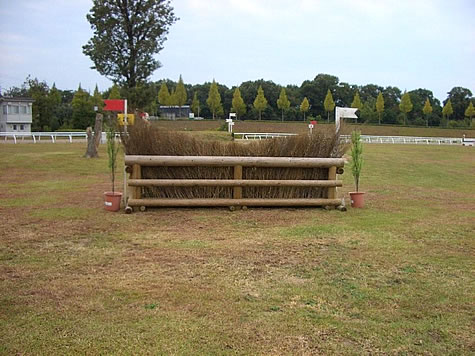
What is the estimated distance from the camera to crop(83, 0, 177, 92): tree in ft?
133

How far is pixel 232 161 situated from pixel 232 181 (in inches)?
14.2

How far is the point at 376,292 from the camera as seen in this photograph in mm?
4273

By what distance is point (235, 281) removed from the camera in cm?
450

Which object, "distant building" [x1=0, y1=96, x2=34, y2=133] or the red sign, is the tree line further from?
the red sign

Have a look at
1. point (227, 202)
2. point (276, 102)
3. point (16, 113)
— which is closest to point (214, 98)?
point (276, 102)

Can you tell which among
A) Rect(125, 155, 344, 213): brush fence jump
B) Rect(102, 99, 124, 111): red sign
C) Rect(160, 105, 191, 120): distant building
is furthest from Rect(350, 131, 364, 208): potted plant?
Rect(160, 105, 191, 120): distant building

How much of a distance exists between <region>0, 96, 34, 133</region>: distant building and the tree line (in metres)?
2.05

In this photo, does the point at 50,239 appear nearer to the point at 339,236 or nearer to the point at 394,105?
the point at 339,236

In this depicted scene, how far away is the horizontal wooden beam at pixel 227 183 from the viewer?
8.17m

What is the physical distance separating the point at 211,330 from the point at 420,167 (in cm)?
1724

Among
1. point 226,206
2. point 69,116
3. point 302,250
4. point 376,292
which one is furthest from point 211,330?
point 69,116

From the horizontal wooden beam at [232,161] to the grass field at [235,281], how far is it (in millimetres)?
824

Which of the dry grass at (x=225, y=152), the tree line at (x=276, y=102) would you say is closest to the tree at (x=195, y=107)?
the tree line at (x=276, y=102)

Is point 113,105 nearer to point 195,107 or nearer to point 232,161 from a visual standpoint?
point 232,161
